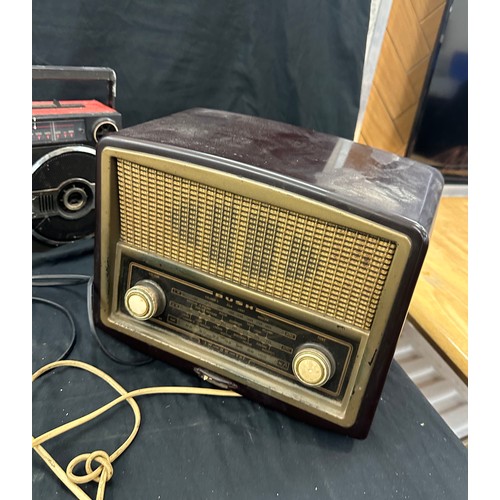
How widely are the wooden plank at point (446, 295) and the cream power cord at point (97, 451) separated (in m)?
0.37

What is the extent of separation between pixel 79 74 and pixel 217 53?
297mm

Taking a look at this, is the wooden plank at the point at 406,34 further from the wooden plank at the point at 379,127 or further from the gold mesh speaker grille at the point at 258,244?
the gold mesh speaker grille at the point at 258,244

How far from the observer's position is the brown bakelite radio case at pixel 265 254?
19.2 inches

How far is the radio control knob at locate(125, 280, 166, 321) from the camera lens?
61cm

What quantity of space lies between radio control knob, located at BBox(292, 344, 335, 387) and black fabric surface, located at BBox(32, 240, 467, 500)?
0.31 ft

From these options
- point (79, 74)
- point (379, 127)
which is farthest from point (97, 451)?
point (379, 127)

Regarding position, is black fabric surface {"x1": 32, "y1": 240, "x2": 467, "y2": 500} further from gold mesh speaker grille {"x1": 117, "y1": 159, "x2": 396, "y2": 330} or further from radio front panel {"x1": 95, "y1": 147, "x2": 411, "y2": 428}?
gold mesh speaker grille {"x1": 117, "y1": 159, "x2": 396, "y2": 330}

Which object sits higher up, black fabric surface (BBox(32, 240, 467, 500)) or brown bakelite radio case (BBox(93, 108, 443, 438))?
brown bakelite radio case (BBox(93, 108, 443, 438))

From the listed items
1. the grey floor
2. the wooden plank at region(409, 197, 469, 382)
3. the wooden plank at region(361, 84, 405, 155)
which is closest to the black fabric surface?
the wooden plank at region(409, 197, 469, 382)

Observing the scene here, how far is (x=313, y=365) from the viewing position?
0.55 m

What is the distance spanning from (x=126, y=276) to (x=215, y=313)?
14cm

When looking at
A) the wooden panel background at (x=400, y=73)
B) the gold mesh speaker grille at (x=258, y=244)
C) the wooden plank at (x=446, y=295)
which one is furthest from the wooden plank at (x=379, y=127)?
the gold mesh speaker grille at (x=258, y=244)
